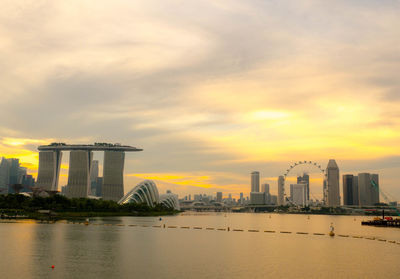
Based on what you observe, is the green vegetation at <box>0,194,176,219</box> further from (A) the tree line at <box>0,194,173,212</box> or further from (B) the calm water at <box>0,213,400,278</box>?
(B) the calm water at <box>0,213,400,278</box>

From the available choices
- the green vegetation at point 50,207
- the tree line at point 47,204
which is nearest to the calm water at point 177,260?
→ the green vegetation at point 50,207

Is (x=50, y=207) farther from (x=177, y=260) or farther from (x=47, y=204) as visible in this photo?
(x=177, y=260)

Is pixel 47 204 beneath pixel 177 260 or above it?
above

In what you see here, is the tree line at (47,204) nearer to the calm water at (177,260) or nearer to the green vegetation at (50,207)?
the green vegetation at (50,207)

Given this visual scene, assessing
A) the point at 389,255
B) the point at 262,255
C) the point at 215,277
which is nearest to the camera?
the point at 215,277

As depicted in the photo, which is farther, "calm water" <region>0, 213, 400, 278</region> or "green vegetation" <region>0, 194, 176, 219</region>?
"green vegetation" <region>0, 194, 176, 219</region>

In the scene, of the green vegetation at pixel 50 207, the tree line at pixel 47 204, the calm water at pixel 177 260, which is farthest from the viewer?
the tree line at pixel 47 204

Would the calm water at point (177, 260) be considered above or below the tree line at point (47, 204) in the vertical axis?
below

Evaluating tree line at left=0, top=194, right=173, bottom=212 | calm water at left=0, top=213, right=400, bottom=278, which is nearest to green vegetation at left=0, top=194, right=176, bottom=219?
tree line at left=0, top=194, right=173, bottom=212

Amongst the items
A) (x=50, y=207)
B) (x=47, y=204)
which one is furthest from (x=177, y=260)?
(x=47, y=204)

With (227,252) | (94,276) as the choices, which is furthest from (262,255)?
(94,276)

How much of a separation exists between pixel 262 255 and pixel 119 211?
13511 centimetres

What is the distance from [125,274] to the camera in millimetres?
40875

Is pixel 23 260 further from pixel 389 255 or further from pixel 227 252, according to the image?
pixel 389 255
